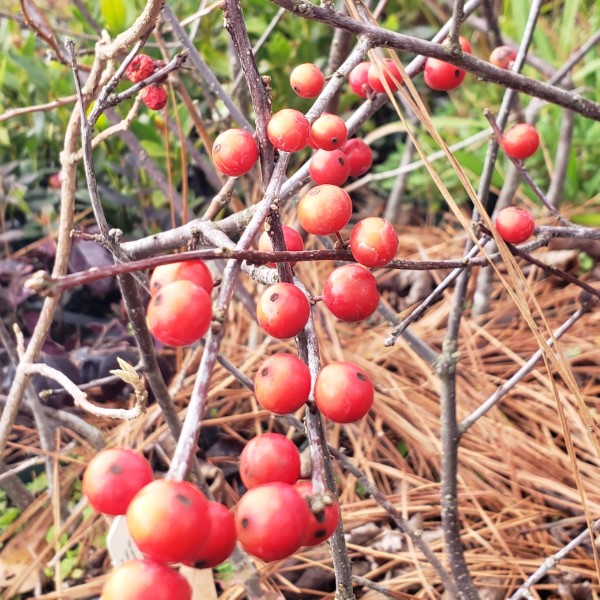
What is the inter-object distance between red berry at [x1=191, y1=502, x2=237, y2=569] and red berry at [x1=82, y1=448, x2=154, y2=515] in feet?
0.17

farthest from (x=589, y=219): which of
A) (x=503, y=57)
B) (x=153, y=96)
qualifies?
(x=153, y=96)

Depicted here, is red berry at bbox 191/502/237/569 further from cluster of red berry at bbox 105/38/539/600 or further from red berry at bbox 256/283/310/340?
red berry at bbox 256/283/310/340

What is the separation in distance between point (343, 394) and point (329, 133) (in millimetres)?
237

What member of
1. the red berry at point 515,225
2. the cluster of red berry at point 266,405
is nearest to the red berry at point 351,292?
the cluster of red berry at point 266,405

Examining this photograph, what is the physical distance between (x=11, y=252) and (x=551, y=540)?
1.73m

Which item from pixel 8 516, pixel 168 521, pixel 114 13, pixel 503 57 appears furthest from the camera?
pixel 114 13

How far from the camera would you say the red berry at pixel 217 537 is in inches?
13.3

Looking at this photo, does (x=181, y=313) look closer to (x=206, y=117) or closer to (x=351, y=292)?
(x=351, y=292)

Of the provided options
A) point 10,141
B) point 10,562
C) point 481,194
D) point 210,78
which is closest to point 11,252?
point 10,141

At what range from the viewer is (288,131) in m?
0.44

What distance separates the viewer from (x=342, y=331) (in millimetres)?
1671

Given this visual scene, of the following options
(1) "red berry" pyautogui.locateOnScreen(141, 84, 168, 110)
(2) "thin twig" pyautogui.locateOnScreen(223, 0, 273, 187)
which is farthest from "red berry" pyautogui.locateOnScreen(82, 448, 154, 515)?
(1) "red berry" pyautogui.locateOnScreen(141, 84, 168, 110)

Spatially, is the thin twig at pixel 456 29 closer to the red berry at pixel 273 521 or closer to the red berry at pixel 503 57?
the red berry at pixel 503 57

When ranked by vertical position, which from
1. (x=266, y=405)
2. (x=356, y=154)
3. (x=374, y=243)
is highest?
(x=356, y=154)
